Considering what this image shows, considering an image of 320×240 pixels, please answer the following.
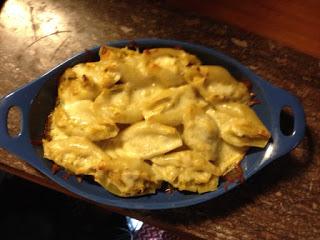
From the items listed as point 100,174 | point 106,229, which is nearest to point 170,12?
point 100,174

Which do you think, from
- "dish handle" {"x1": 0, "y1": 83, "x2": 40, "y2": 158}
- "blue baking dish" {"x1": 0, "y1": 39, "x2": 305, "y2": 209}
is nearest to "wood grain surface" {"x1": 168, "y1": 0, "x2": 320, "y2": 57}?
"blue baking dish" {"x1": 0, "y1": 39, "x2": 305, "y2": 209}

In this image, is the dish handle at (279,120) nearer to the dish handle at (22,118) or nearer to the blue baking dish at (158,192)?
the blue baking dish at (158,192)

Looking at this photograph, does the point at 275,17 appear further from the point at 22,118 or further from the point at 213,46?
the point at 22,118

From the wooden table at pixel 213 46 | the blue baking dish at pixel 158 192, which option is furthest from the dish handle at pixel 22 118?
the wooden table at pixel 213 46

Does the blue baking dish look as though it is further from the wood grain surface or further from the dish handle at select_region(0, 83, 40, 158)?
the wood grain surface

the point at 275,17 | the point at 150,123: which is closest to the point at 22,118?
the point at 150,123
